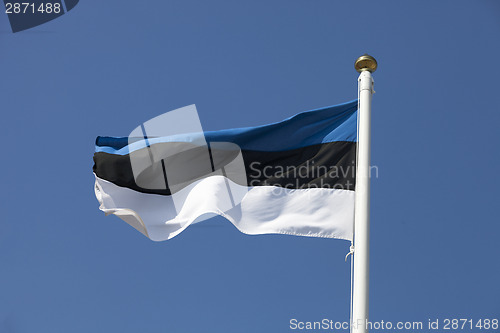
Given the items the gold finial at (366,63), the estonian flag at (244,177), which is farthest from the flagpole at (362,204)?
the estonian flag at (244,177)

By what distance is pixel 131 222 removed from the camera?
10.2 meters

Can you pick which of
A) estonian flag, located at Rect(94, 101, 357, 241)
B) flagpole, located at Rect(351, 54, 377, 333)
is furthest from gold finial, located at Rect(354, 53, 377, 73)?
estonian flag, located at Rect(94, 101, 357, 241)

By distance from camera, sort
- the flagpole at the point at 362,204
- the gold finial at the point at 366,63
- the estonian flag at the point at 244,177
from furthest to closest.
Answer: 1. the estonian flag at the point at 244,177
2. the gold finial at the point at 366,63
3. the flagpole at the point at 362,204

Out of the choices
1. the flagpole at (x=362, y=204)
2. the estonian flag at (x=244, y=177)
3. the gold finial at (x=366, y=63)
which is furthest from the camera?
the estonian flag at (x=244, y=177)

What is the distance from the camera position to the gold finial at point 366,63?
9039mm

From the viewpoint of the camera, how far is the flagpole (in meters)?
7.82

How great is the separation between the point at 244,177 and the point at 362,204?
239cm

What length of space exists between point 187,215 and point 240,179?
3.14ft

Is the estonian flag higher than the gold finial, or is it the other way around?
the gold finial

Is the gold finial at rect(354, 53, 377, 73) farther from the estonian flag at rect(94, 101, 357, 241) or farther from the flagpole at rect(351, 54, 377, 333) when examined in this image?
the estonian flag at rect(94, 101, 357, 241)

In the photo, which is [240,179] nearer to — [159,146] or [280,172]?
[280,172]

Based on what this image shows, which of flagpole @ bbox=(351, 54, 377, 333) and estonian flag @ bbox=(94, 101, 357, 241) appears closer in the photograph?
flagpole @ bbox=(351, 54, 377, 333)

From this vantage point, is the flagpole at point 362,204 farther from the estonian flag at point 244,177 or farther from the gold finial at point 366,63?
the estonian flag at point 244,177

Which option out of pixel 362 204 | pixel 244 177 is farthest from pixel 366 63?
pixel 244 177
